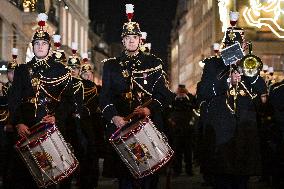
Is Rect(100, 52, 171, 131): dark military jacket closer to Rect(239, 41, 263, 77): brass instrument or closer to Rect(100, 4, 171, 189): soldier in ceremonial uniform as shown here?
Rect(100, 4, 171, 189): soldier in ceremonial uniform

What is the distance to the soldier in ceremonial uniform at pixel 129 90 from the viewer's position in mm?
6906

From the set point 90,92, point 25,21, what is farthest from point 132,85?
point 25,21

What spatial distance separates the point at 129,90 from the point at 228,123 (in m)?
1.09

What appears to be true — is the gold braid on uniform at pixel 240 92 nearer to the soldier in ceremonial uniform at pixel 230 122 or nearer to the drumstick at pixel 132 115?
the soldier in ceremonial uniform at pixel 230 122

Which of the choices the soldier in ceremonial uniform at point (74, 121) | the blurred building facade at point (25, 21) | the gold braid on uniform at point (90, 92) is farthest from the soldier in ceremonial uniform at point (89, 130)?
the blurred building facade at point (25, 21)

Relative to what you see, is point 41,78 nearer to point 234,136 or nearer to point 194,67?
point 234,136

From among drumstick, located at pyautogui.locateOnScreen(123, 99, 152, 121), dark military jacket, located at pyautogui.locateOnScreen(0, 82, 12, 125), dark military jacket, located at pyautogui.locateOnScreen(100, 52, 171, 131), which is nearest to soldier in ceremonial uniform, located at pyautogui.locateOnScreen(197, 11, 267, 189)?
dark military jacket, located at pyautogui.locateOnScreen(100, 52, 171, 131)

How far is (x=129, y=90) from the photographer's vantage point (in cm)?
705

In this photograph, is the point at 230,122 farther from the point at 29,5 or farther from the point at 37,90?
the point at 29,5

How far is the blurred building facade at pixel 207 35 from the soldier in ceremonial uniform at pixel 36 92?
43.6m

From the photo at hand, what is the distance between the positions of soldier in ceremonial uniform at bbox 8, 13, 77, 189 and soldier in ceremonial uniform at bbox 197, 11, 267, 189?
5.59 feet

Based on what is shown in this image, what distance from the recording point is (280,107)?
8.85 meters

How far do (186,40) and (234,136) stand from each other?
10723 centimetres

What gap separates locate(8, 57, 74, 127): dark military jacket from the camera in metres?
7.44
